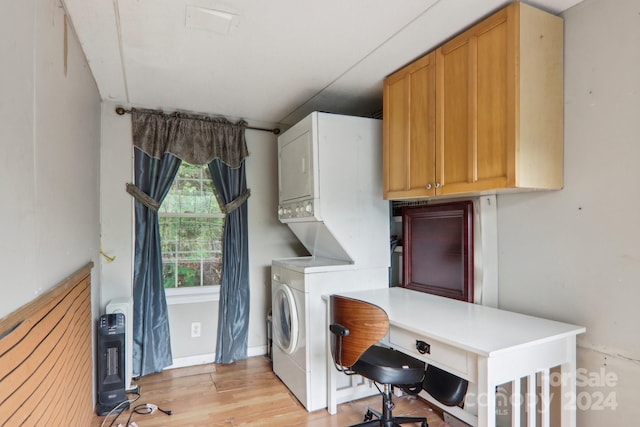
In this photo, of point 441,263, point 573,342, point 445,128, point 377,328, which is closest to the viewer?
point 573,342

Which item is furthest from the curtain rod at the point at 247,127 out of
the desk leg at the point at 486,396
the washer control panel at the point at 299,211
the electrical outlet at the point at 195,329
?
the desk leg at the point at 486,396

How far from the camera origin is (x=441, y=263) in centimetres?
246

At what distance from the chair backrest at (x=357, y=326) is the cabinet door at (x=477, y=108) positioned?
772 millimetres

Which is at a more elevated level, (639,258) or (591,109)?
(591,109)

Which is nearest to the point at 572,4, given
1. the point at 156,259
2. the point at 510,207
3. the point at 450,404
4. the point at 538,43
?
the point at 538,43

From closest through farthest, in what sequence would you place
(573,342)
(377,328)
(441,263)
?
(573,342)
(377,328)
(441,263)

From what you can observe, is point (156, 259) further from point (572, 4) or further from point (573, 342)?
point (572, 4)

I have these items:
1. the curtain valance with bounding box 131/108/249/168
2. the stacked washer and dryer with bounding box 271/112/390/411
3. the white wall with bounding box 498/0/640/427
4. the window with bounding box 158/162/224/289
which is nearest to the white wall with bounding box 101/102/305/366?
the curtain valance with bounding box 131/108/249/168

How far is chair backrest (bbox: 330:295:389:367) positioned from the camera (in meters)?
1.78

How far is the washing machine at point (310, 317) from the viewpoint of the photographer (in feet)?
8.10

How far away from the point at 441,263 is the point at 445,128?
96cm

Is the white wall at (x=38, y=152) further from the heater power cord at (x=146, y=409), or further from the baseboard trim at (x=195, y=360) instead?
the baseboard trim at (x=195, y=360)

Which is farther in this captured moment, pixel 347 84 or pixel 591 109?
pixel 347 84

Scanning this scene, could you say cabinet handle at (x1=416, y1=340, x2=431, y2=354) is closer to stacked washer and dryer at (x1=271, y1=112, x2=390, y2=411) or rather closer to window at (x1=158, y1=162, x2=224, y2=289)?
stacked washer and dryer at (x1=271, y1=112, x2=390, y2=411)
